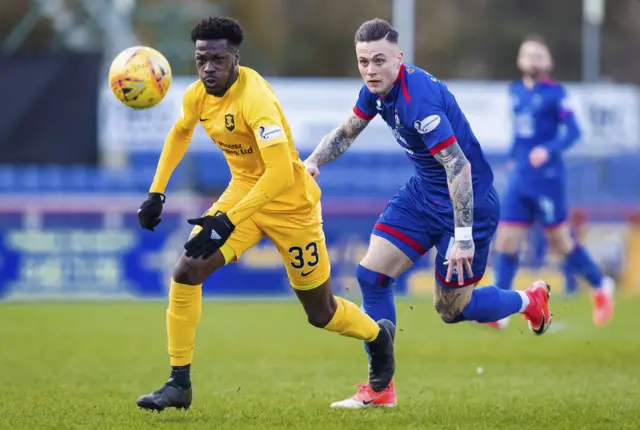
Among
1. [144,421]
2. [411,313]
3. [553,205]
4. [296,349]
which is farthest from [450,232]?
[411,313]

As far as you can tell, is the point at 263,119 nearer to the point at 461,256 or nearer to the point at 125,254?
the point at 461,256

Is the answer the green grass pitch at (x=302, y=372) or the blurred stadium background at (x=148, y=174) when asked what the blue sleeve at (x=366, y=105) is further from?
the blurred stadium background at (x=148, y=174)

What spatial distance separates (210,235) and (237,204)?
0.93 feet

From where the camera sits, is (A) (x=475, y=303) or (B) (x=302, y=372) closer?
(A) (x=475, y=303)

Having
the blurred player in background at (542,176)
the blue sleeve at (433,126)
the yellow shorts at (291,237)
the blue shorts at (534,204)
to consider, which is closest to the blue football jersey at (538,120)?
the blurred player in background at (542,176)

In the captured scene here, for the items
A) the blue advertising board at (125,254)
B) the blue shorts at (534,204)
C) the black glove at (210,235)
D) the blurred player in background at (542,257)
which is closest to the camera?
the black glove at (210,235)

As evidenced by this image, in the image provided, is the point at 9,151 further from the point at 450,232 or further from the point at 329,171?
the point at 450,232

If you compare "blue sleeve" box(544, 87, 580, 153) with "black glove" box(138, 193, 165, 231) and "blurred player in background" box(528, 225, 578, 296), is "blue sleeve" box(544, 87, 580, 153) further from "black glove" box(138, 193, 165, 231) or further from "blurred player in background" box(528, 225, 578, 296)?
"blurred player in background" box(528, 225, 578, 296)

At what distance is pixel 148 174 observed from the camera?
2023cm

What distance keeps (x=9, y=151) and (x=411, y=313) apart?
304 inches

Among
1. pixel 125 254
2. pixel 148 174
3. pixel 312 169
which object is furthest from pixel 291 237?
pixel 148 174

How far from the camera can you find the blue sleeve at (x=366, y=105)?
768 cm

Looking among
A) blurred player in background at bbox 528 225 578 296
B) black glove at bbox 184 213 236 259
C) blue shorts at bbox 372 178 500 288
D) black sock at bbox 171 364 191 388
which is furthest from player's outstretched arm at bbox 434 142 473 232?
blurred player in background at bbox 528 225 578 296

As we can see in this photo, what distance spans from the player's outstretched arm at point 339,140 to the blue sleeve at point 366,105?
4 centimetres
